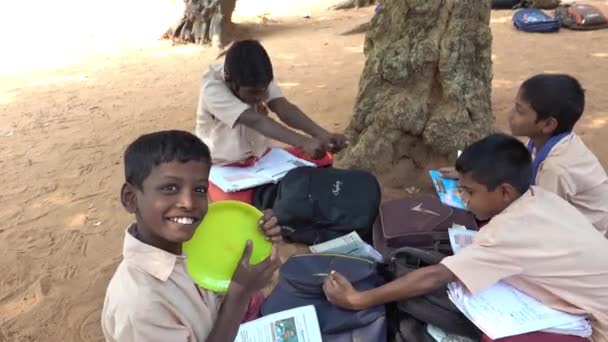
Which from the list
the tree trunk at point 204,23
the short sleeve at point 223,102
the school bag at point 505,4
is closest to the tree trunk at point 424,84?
the short sleeve at point 223,102

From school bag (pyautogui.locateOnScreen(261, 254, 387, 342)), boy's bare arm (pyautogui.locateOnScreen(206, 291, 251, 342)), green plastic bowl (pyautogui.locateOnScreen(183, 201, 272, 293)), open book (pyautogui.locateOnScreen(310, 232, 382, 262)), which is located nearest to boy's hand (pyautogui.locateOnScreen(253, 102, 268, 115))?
open book (pyautogui.locateOnScreen(310, 232, 382, 262))

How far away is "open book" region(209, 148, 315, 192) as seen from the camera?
314cm

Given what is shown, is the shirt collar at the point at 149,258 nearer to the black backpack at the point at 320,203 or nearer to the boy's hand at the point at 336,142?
the black backpack at the point at 320,203

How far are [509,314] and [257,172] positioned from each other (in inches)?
69.0

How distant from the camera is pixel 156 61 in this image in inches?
314

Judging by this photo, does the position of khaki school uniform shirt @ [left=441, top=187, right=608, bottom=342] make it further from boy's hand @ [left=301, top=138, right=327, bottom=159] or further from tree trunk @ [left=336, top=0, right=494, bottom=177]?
tree trunk @ [left=336, top=0, right=494, bottom=177]

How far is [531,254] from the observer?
2053mm

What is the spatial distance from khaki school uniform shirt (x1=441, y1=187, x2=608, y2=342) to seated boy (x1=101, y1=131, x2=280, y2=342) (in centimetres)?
102

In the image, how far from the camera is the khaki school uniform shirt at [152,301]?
146 cm

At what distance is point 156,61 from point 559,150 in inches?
259

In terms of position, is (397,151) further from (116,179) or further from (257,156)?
(116,179)

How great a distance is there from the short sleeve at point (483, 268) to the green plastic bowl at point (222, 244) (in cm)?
81

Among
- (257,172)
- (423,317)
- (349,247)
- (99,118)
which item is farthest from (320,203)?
(99,118)

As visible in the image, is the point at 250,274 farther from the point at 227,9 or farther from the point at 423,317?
the point at 227,9
